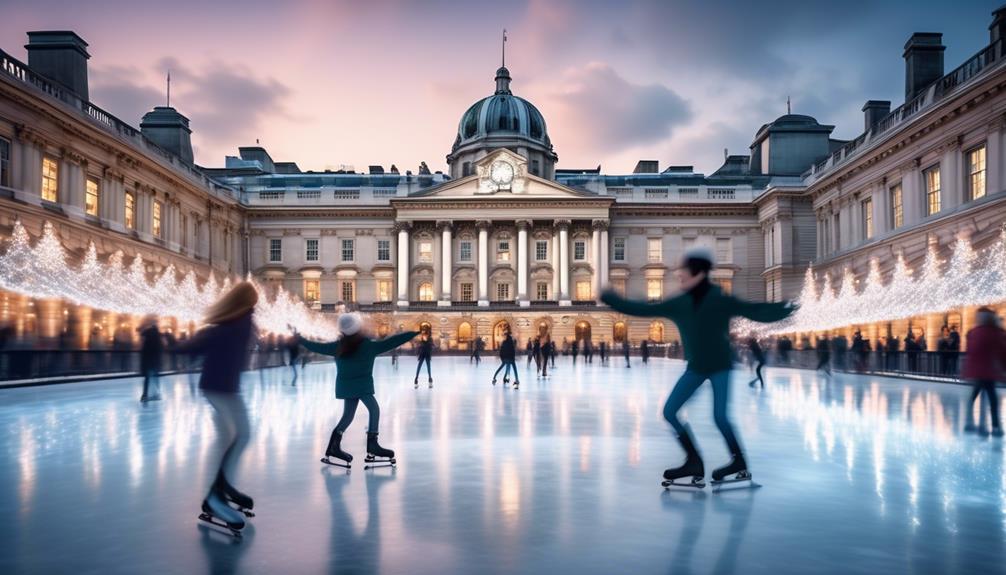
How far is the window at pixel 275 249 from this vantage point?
2606 inches

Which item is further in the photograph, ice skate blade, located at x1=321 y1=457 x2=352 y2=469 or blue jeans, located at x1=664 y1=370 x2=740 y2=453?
ice skate blade, located at x1=321 y1=457 x2=352 y2=469

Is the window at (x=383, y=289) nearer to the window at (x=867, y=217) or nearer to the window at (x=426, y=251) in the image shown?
the window at (x=426, y=251)

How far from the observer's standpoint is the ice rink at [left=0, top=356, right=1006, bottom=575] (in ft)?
15.2

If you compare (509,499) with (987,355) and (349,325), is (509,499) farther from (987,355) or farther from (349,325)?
(987,355)

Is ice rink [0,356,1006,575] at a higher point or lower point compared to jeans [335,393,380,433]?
lower

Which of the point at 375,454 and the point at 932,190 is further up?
the point at 932,190

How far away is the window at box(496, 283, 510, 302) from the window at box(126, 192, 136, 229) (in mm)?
30903

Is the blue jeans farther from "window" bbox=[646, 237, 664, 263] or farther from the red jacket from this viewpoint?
"window" bbox=[646, 237, 664, 263]

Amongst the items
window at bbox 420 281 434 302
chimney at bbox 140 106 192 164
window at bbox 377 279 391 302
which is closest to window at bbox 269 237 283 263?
window at bbox 377 279 391 302

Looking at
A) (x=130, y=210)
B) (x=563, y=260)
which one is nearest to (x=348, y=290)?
(x=563, y=260)

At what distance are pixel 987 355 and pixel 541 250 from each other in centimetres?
5556

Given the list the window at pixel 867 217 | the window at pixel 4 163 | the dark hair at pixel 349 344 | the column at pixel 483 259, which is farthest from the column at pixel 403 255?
the dark hair at pixel 349 344

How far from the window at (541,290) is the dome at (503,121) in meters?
15.0

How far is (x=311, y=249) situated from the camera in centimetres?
6669
